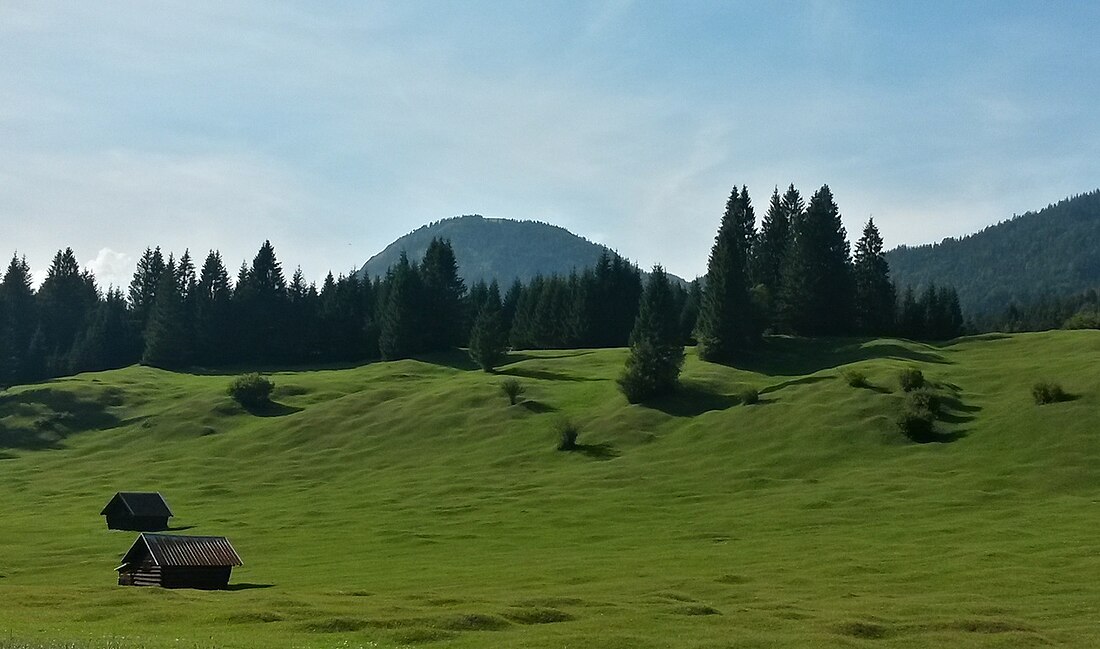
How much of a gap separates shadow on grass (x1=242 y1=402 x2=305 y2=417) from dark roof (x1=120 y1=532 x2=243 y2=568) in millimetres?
80717

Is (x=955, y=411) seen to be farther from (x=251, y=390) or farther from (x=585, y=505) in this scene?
(x=251, y=390)

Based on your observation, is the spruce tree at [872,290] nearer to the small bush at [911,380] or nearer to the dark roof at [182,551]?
the small bush at [911,380]

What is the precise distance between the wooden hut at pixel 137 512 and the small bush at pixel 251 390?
53.9 metres

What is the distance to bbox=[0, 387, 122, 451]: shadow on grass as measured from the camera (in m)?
144

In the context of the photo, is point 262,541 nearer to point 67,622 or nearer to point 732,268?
point 67,622

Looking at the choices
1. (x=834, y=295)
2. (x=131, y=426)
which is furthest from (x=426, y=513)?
(x=834, y=295)

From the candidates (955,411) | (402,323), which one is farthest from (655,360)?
(402,323)

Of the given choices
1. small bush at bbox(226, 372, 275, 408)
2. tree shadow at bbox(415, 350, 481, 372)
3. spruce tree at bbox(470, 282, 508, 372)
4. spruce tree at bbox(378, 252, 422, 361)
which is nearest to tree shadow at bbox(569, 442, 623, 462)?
spruce tree at bbox(470, 282, 508, 372)

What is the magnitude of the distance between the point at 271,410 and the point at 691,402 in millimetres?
63683

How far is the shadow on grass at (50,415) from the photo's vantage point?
471 feet

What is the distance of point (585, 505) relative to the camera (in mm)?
93688

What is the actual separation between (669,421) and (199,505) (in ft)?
175

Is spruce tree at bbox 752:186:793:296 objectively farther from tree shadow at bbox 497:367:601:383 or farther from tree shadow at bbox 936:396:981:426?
tree shadow at bbox 936:396:981:426

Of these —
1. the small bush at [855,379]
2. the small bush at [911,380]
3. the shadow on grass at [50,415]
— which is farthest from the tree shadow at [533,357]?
the small bush at [911,380]
